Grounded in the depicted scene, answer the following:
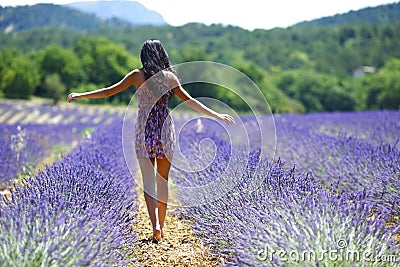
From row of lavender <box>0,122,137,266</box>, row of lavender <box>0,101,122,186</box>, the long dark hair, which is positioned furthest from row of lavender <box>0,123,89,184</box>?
the long dark hair

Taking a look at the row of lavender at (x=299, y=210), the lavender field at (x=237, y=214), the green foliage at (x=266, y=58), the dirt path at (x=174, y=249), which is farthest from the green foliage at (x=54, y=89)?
the dirt path at (x=174, y=249)

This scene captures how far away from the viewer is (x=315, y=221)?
6.17 feet

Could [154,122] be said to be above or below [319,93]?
above

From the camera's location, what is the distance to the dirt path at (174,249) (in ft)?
7.96

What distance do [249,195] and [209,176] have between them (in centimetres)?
67

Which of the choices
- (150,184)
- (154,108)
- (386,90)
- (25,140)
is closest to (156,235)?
(150,184)

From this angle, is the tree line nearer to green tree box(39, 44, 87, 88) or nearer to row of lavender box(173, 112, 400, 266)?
green tree box(39, 44, 87, 88)

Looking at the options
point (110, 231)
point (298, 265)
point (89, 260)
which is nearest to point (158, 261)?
point (110, 231)

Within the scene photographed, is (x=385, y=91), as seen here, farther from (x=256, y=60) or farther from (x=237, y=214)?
(x=237, y=214)

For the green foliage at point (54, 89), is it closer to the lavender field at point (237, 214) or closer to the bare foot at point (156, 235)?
the lavender field at point (237, 214)

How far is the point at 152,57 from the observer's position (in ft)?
8.64

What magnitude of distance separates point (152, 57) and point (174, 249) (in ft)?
4.06

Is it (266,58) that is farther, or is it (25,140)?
(266,58)

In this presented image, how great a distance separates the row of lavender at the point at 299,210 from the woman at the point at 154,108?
38 centimetres
